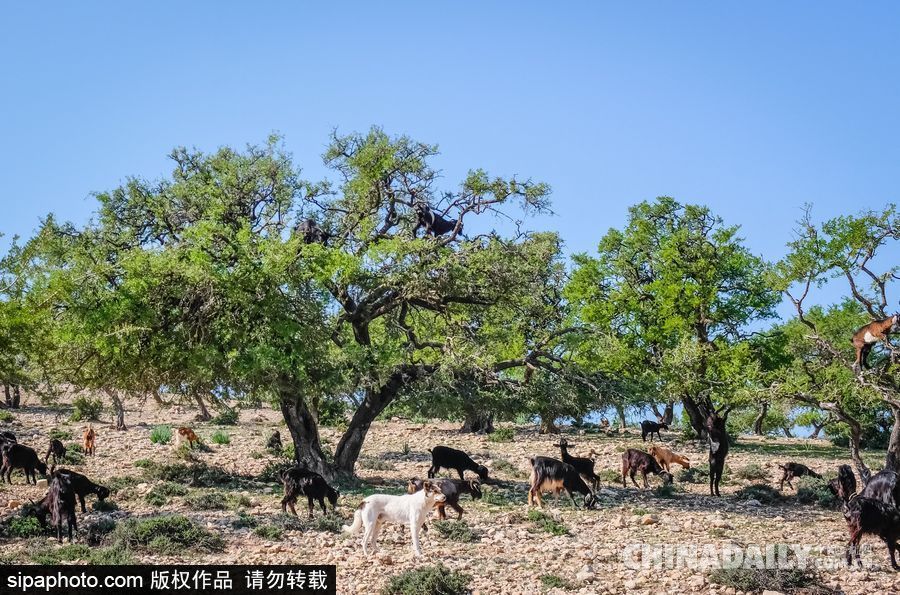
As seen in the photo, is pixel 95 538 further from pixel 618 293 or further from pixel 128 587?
pixel 618 293

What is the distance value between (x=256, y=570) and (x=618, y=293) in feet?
83.7

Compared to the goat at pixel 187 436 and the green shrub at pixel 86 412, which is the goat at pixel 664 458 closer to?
the goat at pixel 187 436

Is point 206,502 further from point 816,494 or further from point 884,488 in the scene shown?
point 816,494

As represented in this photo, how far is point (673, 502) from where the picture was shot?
1956 centimetres

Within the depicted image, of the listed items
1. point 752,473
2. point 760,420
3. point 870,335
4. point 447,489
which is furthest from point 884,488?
point 760,420

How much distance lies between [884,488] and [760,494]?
244 inches

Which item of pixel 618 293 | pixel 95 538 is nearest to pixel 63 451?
pixel 95 538

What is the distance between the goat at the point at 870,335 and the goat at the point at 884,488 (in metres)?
3.55

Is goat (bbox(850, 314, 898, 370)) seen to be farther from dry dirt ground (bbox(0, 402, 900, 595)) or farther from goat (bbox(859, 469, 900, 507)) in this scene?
goat (bbox(859, 469, 900, 507))

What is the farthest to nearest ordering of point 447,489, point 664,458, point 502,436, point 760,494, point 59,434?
point 502,436, point 59,434, point 664,458, point 760,494, point 447,489

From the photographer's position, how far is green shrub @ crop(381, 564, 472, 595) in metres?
10.6

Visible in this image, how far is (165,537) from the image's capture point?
503 inches

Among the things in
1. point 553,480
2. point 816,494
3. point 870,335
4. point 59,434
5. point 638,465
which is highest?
point 870,335

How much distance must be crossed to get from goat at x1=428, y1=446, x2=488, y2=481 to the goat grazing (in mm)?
7858
